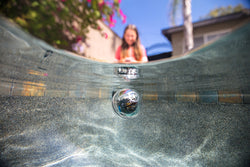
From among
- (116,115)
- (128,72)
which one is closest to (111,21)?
(128,72)

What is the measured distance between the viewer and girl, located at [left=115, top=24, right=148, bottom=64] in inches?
20.5

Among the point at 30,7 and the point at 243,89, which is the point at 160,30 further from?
the point at 243,89

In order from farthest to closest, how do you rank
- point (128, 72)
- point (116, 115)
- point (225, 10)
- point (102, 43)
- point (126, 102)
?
point (116, 115) → point (126, 102) → point (128, 72) → point (102, 43) → point (225, 10)

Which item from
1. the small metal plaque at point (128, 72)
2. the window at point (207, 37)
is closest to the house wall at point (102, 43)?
the small metal plaque at point (128, 72)

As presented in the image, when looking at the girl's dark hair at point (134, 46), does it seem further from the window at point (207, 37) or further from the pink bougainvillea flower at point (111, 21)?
the window at point (207, 37)

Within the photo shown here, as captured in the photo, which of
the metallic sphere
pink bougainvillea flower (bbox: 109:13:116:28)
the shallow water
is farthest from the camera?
the metallic sphere

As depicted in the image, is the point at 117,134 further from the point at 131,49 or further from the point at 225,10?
the point at 225,10

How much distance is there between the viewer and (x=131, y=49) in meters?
0.55

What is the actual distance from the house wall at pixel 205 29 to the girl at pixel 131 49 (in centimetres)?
13

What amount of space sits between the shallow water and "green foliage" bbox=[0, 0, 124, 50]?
0.37ft

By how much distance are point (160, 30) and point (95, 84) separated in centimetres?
58

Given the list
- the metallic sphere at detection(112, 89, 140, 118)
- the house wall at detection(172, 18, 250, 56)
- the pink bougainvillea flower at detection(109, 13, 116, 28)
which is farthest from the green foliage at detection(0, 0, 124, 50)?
the metallic sphere at detection(112, 89, 140, 118)

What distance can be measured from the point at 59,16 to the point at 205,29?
1.70ft

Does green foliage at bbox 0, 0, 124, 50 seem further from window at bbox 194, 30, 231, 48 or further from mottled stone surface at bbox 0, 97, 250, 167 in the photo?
mottled stone surface at bbox 0, 97, 250, 167
